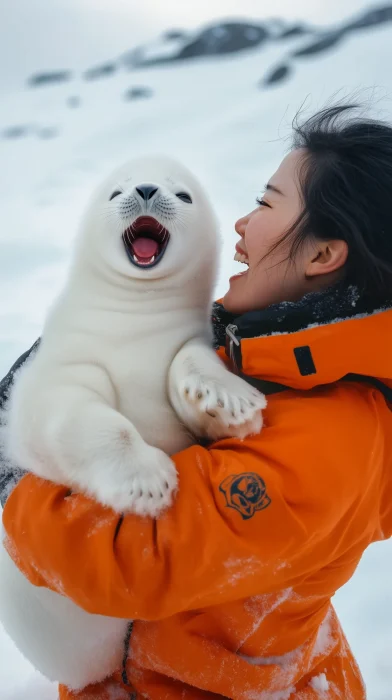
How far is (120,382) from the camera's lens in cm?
148

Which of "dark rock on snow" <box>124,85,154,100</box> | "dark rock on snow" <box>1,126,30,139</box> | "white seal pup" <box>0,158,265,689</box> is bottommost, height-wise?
"white seal pup" <box>0,158,265,689</box>

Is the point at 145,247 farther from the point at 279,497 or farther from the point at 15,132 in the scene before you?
Result: the point at 15,132

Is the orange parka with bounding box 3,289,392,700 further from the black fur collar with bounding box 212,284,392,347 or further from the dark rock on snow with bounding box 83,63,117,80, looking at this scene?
the dark rock on snow with bounding box 83,63,117,80

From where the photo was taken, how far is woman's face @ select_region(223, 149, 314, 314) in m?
1.45

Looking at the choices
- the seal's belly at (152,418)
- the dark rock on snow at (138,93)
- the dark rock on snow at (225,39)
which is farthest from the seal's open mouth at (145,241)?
the dark rock on snow at (225,39)

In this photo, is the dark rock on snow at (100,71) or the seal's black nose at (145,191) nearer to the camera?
the seal's black nose at (145,191)

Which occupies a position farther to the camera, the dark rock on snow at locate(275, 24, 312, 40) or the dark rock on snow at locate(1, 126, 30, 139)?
the dark rock on snow at locate(275, 24, 312, 40)

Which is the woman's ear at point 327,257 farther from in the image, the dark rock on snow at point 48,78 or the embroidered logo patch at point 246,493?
the dark rock on snow at point 48,78

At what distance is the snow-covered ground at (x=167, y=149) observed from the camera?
2523 millimetres

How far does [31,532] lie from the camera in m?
1.17

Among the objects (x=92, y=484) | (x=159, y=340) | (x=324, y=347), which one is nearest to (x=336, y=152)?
(x=324, y=347)

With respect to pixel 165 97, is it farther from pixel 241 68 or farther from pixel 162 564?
pixel 162 564

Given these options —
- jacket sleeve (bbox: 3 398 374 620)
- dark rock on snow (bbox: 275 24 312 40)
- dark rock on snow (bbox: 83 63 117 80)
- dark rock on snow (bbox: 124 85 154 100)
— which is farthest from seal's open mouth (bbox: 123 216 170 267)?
dark rock on snow (bbox: 275 24 312 40)

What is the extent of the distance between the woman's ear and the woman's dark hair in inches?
0.5
